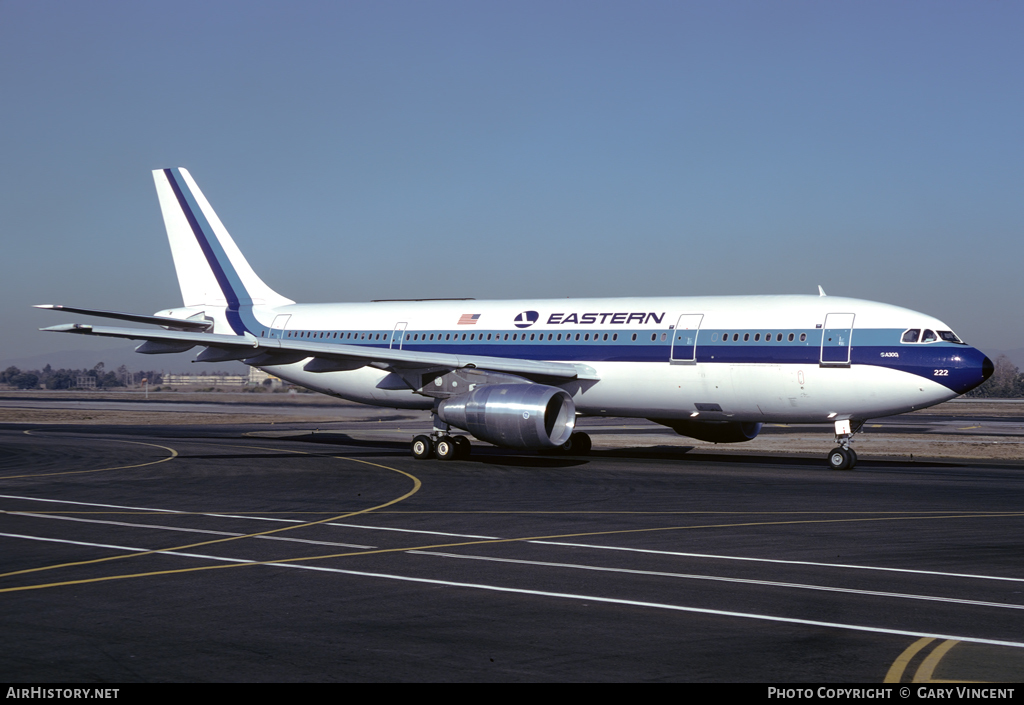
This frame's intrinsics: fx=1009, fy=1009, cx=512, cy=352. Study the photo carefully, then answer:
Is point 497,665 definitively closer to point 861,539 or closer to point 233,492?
point 861,539

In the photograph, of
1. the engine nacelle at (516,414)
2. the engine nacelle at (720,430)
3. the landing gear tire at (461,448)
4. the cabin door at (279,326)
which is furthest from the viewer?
the cabin door at (279,326)

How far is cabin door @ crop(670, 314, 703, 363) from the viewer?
2953 centimetres

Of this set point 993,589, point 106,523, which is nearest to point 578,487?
point 106,523

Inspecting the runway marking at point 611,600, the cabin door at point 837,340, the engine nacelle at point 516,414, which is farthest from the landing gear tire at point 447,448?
the runway marking at point 611,600

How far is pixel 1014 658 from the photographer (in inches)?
354

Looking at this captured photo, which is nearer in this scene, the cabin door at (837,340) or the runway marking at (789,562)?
the runway marking at (789,562)

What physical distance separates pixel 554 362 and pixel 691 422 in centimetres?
520

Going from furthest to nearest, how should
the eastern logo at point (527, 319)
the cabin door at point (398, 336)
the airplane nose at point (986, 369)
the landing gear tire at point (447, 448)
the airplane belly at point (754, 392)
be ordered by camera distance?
the cabin door at point (398, 336), the eastern logo at point (527, 319), the landing gear tire at point (447, 448), the airplane belly at point (754, 392), the airplane nose at point (986, 369)

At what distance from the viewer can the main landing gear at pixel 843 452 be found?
2806 cm

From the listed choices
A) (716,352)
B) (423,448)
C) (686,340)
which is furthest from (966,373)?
(423,448)

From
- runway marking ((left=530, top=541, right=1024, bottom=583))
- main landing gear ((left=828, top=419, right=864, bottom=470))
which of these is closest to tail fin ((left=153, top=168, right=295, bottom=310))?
main landing gear ((left=828, top=419, right=864, bottom=470))

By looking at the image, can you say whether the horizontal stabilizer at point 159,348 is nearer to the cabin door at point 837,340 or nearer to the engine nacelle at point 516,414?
the engine nacelle at point 516,414

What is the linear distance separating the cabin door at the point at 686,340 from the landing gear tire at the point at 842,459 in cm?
473

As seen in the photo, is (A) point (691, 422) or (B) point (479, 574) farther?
(A) point (691, 422)
